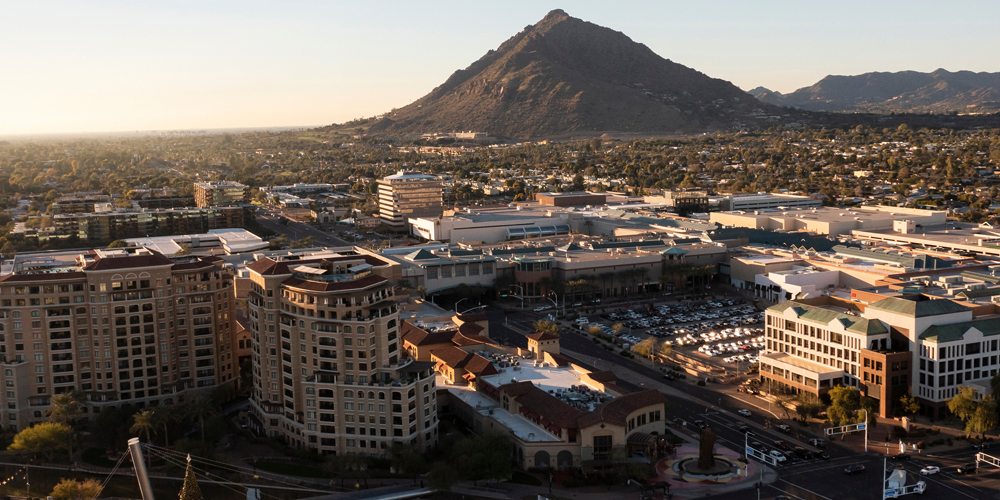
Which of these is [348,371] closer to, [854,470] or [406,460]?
[406,460]

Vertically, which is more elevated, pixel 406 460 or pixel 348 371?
pixel 348 371

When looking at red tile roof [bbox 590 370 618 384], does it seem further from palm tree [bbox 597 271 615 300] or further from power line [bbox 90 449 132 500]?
palm tree [bbox 597 271 615 300]

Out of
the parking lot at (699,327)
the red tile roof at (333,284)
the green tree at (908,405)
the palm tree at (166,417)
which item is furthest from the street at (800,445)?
the palm tree at (166,417)

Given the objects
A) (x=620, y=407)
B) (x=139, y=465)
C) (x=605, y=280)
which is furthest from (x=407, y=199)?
(x=139, y=465)

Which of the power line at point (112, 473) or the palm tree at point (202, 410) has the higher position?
the palm tree at point (202, 410)

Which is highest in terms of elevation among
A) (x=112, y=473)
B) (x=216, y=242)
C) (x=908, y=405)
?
(x=216, y=242)

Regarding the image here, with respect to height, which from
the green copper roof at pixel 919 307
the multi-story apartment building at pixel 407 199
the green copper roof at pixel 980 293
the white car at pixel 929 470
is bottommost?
the white car at pixel 929 470

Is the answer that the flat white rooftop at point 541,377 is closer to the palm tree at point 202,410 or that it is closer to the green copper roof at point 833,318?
the green copper roof at point 833,318
